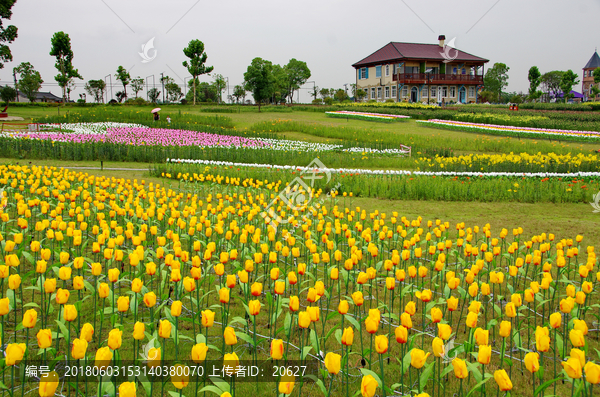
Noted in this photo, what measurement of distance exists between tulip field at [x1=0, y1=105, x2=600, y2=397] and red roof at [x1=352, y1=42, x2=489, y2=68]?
4166 centimetres

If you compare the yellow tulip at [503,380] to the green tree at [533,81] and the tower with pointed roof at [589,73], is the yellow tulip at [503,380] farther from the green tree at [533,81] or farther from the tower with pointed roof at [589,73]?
the tower with pointed roof at [589,73]

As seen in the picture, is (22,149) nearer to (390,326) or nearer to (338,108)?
(390,326)

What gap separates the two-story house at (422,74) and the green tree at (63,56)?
1321 inches

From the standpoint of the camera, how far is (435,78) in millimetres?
50625

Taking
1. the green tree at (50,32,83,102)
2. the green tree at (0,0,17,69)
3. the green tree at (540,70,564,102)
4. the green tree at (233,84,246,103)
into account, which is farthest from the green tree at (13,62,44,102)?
the green tree at (540,70,564,102)

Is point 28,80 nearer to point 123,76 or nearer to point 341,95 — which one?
point 123,76

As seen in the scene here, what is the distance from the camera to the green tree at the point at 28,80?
43.4 metres

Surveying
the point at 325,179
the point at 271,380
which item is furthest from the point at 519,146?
the point at 271,380

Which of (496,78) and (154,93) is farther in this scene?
(496,78)

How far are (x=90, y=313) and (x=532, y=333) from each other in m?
3.95

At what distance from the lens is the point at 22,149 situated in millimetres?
13820

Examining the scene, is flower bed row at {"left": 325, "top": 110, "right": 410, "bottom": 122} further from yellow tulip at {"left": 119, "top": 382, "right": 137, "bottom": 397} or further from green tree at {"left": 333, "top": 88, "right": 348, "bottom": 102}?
yellow tulip at {"left": 119, "top": 382, "right": 137, "bottom": 397}

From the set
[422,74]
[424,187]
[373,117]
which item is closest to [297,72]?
[422,74]

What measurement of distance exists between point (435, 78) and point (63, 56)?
3930cm
